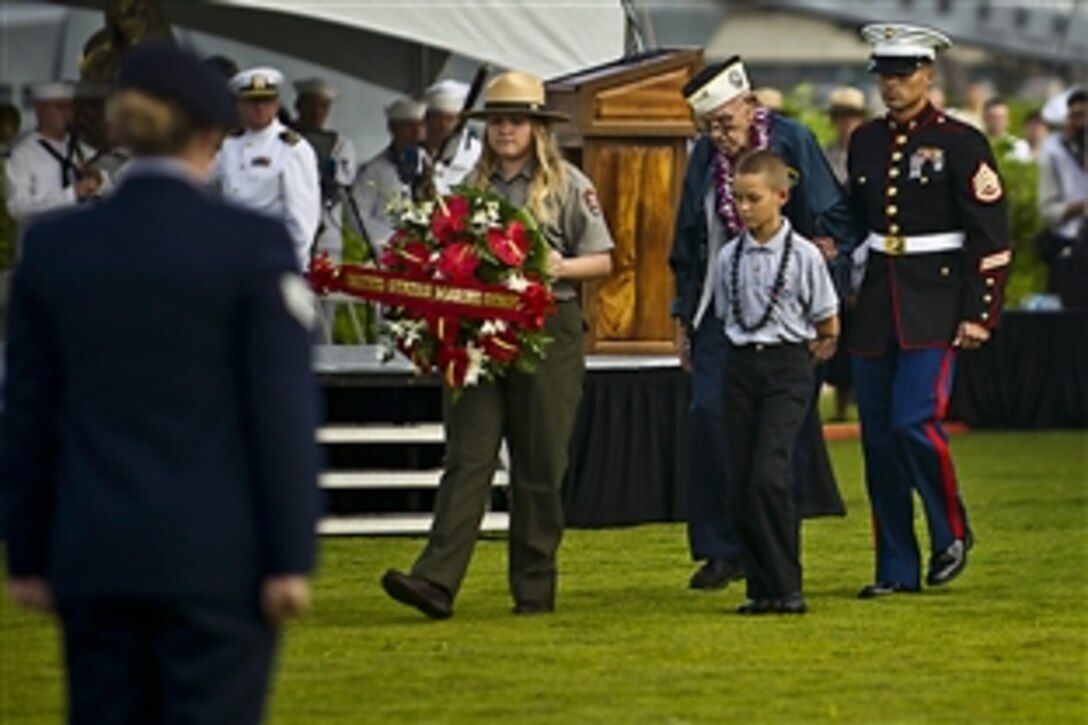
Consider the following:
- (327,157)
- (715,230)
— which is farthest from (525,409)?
(327,157)

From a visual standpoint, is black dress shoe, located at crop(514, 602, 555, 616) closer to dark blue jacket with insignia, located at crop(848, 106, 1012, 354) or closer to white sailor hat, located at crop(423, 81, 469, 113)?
dark blue jacket with insignia, located at crop(848, 106, 1012, 354)

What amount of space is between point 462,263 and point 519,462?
730 millimetres

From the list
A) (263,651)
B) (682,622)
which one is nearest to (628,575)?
(682,622)

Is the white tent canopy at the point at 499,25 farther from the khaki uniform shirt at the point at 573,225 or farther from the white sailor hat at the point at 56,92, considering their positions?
the khaki uniform shirt at the point at 573,225

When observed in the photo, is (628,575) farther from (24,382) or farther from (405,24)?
(24,382)

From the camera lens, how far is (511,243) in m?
10.4

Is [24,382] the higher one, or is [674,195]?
[24,382]

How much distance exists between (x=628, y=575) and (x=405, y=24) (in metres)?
4.63

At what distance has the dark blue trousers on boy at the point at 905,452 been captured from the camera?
37.3ft

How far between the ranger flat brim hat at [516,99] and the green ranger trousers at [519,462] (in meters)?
0.65

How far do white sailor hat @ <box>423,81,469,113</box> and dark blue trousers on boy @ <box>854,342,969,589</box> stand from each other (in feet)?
22.2

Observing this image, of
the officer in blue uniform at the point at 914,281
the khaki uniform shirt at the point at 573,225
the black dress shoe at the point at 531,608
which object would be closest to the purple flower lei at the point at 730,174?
the officer in blue uniform at the point at 914,281

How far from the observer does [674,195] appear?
14695mm

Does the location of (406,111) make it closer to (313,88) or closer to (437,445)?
(313,88)
